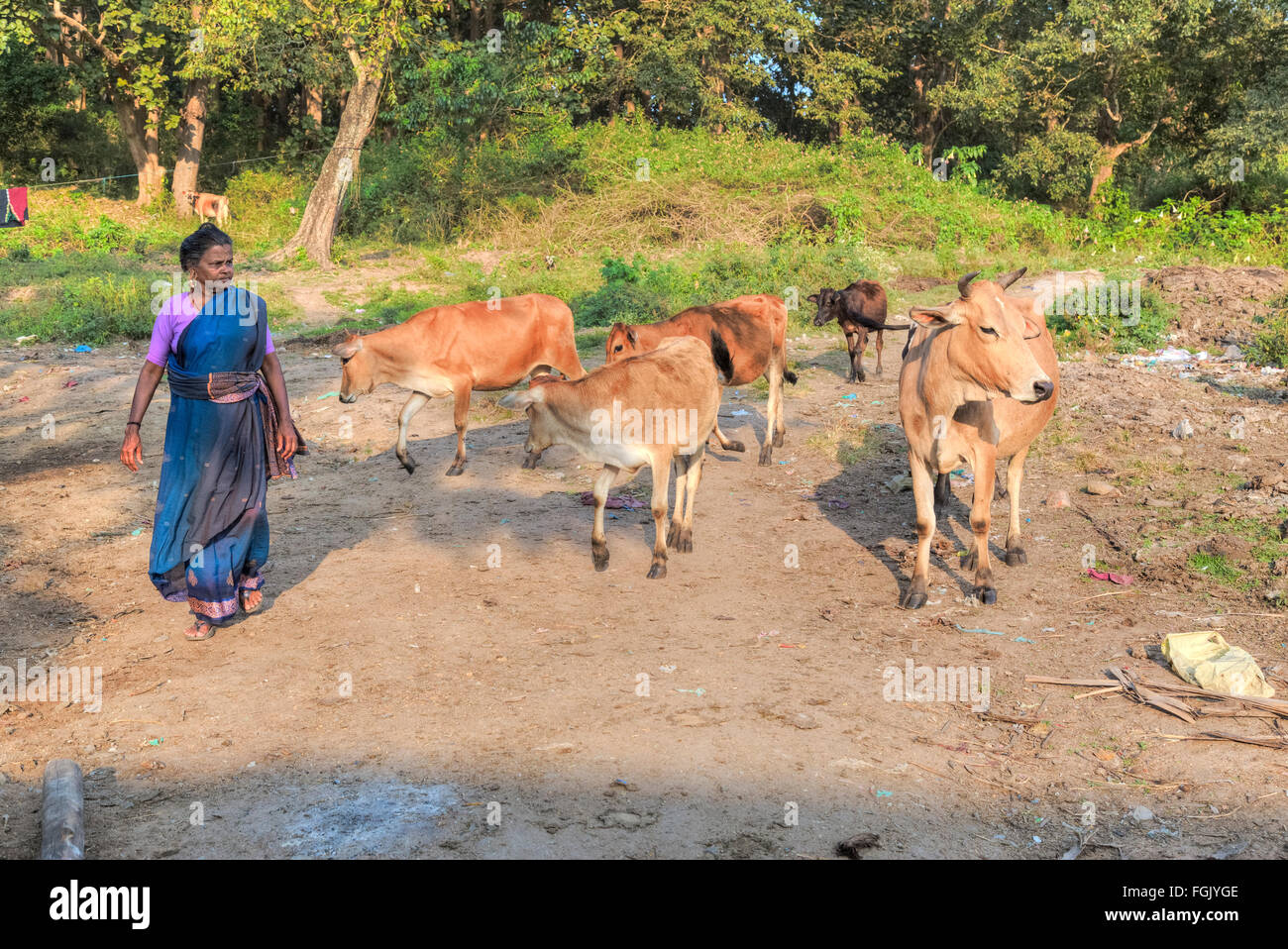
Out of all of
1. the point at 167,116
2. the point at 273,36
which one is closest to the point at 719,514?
the point at 273,36

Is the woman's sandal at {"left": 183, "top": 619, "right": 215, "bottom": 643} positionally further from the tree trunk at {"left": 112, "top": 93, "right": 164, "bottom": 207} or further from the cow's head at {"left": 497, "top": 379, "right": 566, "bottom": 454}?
the tree trunk at {"left": 112, "top": 93, "right": 164, "bottom": 207}

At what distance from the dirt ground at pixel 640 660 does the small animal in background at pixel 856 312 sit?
2.51 metres

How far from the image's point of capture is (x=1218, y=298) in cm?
1388

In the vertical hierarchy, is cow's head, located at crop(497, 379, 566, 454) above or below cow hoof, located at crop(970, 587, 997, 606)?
above

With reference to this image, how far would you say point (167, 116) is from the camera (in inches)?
865

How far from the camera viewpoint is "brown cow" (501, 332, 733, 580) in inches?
262

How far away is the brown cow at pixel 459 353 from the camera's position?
28.8 ft

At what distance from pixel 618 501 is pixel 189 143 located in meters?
18.7

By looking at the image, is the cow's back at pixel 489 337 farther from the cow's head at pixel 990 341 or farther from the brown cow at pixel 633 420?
the cow's head at pixel 990 341

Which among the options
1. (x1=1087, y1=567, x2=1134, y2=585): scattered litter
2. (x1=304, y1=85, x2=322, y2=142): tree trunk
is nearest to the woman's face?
(x1=1087, y1=567, x2=1134, y2=585): scattered litter

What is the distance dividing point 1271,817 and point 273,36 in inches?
746

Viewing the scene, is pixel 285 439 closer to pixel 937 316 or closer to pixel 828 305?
pixel 937 316

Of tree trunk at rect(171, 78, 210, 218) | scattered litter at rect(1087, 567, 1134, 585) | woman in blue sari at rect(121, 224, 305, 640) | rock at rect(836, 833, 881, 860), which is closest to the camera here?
rock at rect(836, 833, 881, 860)

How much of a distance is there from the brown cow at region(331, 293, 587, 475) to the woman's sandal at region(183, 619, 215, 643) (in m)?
3.20
